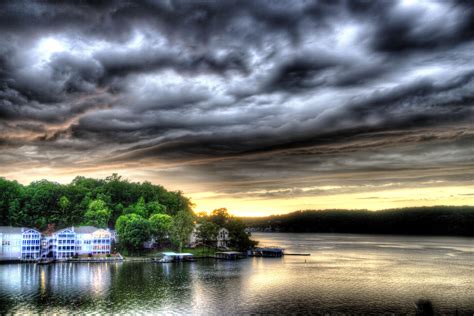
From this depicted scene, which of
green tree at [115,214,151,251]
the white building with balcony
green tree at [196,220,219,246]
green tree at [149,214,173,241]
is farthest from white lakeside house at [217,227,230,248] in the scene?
the white building with balcony

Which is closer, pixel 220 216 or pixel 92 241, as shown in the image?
pixel 92 241

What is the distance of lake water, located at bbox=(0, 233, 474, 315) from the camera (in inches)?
2586

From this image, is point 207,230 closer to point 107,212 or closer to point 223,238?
point 223,238

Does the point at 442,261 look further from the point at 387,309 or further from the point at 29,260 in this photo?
the point at 29,260

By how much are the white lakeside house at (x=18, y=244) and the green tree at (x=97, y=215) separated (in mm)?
22694

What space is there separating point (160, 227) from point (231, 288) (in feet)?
193

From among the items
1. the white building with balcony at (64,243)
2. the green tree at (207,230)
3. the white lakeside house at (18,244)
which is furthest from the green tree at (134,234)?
the white lakeside house at (18,244)

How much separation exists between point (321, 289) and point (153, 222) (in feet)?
224

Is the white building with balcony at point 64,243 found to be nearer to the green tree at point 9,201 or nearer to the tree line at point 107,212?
the tree line at point 107,212

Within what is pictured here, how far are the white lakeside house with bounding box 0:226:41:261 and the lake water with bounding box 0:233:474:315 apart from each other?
846cm

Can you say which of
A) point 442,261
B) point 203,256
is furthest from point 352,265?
point 203,256

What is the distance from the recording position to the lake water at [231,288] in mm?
65688

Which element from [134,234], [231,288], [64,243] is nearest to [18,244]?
[64,243]

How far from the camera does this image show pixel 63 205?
158125mm
